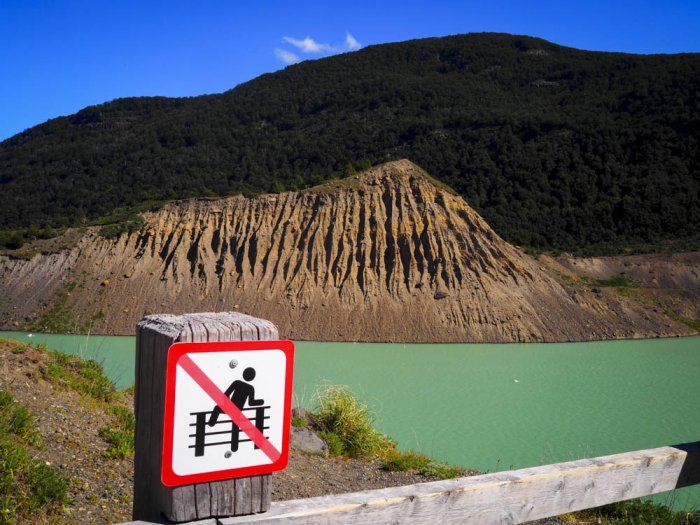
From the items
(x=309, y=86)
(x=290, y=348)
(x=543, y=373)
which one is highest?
(x=309, y=86)

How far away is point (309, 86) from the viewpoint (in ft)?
350

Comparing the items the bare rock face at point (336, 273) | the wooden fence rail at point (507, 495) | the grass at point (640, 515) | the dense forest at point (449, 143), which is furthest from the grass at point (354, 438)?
the dense forest at point (449, 143)

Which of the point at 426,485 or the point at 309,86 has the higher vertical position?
the point at 309,86

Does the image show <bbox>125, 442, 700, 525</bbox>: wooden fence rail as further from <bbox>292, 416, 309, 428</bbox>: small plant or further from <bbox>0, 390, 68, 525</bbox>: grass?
<bbox>292, 416, 309, 428</bbox>: small plant

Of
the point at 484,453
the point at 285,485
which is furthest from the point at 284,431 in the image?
the point at 484,453

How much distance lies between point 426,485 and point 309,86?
356ft

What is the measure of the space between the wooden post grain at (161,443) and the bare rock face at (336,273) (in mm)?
33140

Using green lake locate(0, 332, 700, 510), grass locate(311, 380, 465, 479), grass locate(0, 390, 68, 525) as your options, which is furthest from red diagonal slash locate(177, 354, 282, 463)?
green lake locate(0, 332, 700, 510)

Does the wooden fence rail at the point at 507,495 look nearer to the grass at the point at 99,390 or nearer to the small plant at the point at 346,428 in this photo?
the grass at the point at 99,390

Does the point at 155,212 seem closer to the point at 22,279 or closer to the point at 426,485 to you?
the point at 22,279

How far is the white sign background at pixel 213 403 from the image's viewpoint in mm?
2332

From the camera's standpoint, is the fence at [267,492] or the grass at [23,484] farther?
the grass at [23,484]

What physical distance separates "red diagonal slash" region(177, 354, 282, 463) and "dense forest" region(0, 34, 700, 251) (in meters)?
47.3

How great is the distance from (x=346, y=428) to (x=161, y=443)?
8.03m
